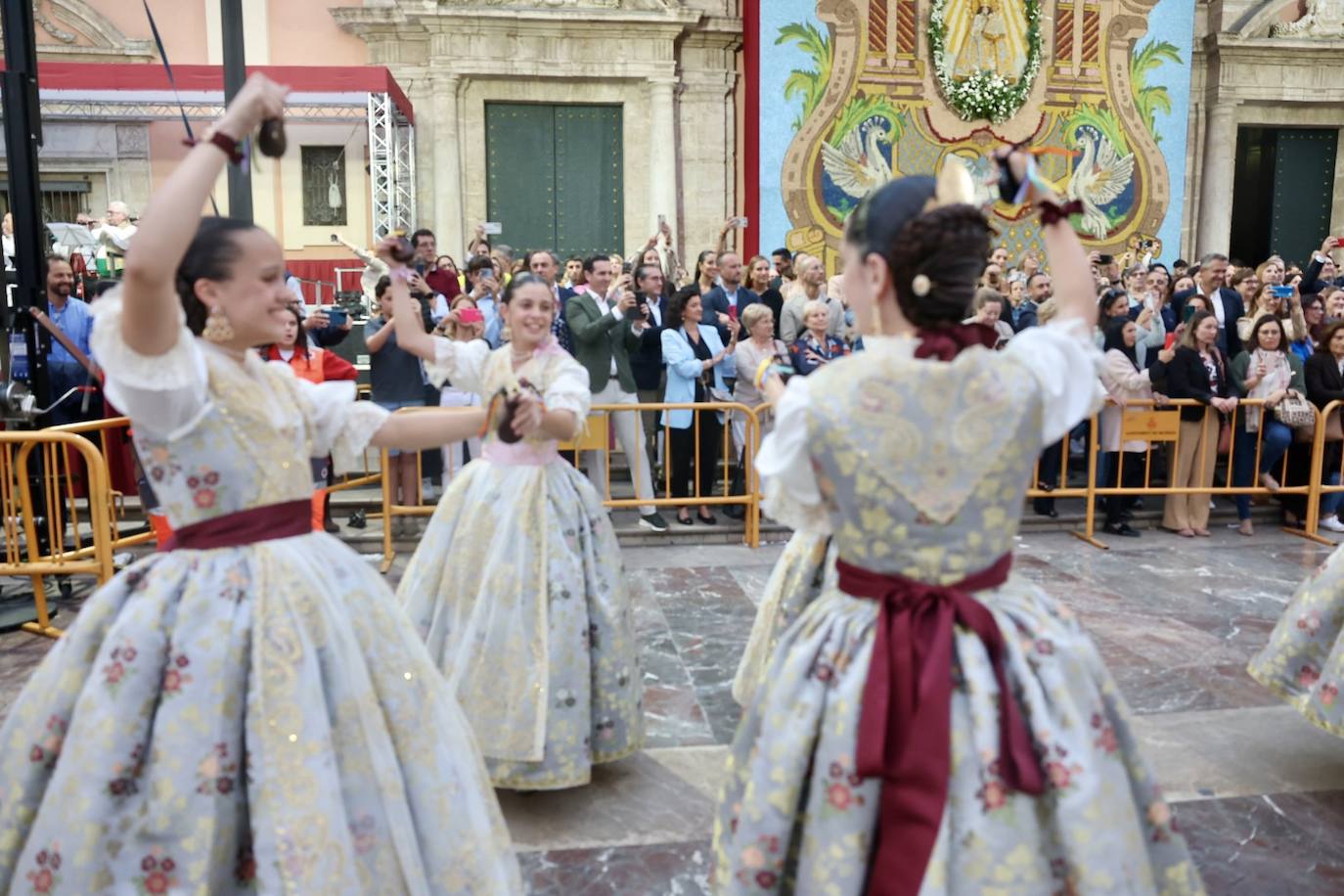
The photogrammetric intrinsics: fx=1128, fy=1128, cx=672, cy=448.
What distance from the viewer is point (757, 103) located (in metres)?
14.9

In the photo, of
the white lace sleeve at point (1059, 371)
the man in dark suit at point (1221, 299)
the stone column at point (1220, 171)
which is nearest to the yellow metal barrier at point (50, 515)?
the white lace sleeve at point (1059, 371)

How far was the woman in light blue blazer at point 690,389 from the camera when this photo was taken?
8.06 m

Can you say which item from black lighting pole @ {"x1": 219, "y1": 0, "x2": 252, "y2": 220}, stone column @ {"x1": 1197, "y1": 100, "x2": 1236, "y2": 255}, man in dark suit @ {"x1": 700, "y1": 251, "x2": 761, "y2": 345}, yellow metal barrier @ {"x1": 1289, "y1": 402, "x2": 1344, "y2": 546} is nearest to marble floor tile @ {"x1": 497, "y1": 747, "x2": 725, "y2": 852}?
black lighting pole @ {"x1": 219, "y1": 0, "x2": 252, "y2": 220}

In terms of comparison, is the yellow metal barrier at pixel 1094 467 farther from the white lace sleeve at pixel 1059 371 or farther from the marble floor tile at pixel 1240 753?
the white lace sleeve at pixel 1059 371

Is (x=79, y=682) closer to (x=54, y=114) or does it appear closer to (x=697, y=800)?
(x=697, y=800)

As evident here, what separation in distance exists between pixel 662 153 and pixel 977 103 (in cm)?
444

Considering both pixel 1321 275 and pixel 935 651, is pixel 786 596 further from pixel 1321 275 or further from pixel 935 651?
pixel 1321 275

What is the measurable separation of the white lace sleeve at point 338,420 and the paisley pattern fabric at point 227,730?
0.15 m

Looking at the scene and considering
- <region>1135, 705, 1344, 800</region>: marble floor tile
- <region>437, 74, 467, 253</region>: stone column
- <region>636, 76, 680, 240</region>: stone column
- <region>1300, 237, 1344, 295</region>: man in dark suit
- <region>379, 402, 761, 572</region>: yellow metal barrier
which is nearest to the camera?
<region>1135, 705, 1344, 800</region>: marble floor tile

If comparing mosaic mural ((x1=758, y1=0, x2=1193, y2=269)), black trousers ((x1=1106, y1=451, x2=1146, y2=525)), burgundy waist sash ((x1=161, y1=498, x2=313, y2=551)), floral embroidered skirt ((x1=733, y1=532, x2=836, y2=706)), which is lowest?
black trousers ((x1=1106, y1=451, x2=1146, y2=525))

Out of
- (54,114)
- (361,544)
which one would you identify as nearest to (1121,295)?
(361,544)

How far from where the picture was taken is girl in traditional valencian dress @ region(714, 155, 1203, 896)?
208 cm

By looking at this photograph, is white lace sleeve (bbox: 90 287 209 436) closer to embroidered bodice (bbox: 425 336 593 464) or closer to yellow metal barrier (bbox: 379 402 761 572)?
embroidered bodice (bbox: 425 336 593 464)

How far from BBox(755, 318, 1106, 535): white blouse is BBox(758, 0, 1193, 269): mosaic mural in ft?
43.1
